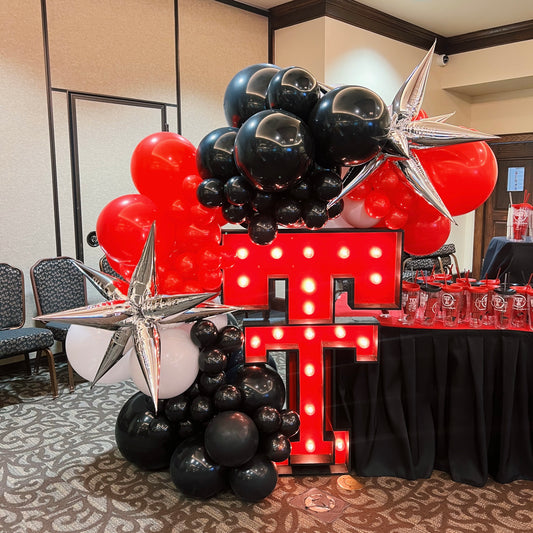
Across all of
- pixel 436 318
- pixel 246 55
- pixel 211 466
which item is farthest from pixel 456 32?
pixel 211 466

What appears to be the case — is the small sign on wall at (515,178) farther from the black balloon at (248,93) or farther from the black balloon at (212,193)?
the black balloon at (212,193)

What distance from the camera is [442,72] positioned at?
6.95 metres

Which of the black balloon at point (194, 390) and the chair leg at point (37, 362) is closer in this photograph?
the black balloon at point (194, 390)

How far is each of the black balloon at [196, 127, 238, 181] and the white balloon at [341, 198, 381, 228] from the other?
637 millimetres

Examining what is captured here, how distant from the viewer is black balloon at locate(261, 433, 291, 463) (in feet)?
7.81

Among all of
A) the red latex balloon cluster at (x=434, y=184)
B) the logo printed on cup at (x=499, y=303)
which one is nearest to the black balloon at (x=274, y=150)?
the red latex balloon cluster at (x=434, y=184)

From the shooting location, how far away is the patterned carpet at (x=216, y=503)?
2236mm

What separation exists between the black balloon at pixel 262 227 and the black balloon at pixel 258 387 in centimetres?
78

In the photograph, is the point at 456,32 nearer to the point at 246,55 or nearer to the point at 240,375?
the point at 246,55

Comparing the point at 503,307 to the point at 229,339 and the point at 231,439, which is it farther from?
the point at 231,439

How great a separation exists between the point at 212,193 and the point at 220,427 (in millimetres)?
1042

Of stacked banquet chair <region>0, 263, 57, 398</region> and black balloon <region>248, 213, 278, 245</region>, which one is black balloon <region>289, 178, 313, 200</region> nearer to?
black balloon <region>248, 213, 278, 245</region>

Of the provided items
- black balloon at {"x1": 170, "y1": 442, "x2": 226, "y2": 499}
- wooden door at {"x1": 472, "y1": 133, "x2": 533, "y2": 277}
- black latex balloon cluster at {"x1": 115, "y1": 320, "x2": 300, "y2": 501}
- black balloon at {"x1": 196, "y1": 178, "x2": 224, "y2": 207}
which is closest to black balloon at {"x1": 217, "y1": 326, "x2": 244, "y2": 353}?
black latex balloon cluster at {"x1": 115, "y1": 320, "x2": 300, "y2": 501}

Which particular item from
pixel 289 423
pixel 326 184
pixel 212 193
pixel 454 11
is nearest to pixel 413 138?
pixel 326 184
